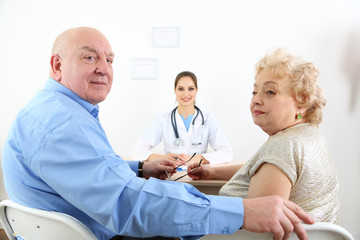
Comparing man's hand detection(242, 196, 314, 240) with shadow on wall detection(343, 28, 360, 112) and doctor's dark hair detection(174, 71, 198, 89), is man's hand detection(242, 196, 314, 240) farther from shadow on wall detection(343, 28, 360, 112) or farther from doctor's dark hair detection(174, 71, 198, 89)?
shadow on wall detection(343, 28, 360, 112)

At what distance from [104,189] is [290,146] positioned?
0.60 meters

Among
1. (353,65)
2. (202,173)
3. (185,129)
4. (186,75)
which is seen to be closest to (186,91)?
(186,75)

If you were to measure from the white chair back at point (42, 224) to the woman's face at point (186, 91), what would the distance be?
2.22 meters

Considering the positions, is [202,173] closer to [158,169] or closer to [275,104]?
[158,169]

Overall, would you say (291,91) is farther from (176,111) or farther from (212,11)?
(212,11)

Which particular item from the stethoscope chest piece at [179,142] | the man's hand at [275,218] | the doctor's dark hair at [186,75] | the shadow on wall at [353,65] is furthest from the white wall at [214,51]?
the man's hand at [275,218]

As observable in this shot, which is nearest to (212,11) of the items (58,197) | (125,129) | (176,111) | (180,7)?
(180,7)

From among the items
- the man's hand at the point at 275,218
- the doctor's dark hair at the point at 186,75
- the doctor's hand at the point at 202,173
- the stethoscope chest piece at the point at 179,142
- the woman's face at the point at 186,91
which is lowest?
the stethoscope chest piece at the point at 179,142

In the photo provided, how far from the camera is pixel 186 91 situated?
2.99 m

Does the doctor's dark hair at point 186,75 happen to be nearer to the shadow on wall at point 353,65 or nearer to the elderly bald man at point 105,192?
the shadow on wall at point 353,65

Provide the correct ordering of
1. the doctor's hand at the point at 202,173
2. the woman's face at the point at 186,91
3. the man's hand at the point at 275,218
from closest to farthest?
the man's hand at the point at 275,218
the doctor's hand at the point at 202,173
the woman's face at the point at 186,91

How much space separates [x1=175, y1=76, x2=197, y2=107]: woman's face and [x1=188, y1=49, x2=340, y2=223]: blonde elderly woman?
5.77ft

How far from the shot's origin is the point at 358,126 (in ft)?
10.3

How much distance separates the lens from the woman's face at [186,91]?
2979mm
